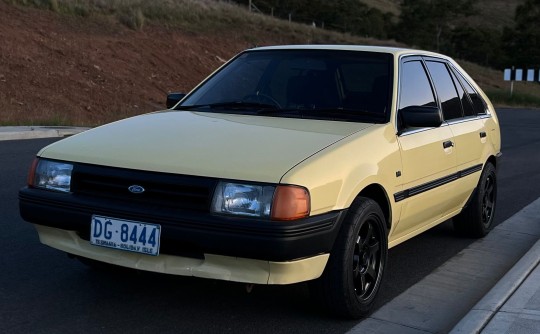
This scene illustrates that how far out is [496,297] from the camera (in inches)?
185

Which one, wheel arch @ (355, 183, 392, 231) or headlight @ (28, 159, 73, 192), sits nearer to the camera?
headlight @ (28, 159, 73, 192)

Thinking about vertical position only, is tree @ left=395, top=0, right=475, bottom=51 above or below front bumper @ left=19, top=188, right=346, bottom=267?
above

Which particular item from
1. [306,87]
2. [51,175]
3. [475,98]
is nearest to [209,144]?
[51,175]

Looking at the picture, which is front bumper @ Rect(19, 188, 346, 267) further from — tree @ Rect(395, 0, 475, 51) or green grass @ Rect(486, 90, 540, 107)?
tree @ Rect(395, 0, 475, 51)

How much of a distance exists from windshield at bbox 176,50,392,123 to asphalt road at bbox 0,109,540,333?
1.20 m

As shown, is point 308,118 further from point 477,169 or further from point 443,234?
point 443,234

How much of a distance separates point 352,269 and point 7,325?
6.36 feet

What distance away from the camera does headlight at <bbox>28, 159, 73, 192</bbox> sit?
4.36 meters

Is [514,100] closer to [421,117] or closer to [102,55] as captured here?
[102,55]

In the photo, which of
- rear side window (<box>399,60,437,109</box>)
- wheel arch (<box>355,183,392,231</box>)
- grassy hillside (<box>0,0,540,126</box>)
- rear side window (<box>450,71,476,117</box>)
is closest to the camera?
wheel arch (<box>355,183,392,231</box>)

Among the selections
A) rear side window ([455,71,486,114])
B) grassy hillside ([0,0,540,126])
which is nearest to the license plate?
rear side window ([455,71,486,114])

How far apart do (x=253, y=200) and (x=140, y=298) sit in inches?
48.2

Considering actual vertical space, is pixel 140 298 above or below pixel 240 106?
below

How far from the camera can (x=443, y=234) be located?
7.04m
